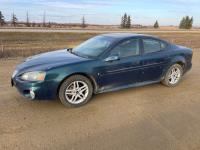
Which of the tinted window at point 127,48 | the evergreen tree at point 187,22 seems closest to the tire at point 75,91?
the tinted window at point 127,48

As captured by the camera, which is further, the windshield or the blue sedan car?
the windshield

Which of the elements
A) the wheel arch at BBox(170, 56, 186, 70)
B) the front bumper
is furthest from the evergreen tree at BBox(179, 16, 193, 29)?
the front bumper

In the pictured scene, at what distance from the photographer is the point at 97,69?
499 centimetres

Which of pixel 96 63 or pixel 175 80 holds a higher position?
pixel 96 63

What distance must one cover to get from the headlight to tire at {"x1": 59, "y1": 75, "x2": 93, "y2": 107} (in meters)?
0.43

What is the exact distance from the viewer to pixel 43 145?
3.44 meters

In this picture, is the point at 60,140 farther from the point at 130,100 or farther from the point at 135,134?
the point at 130,100

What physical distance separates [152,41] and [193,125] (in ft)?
8.28

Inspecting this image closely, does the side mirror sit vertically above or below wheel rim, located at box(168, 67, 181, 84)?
above

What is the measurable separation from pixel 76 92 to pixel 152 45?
7.79 ft

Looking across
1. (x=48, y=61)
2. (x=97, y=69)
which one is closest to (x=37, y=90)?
(x=48, y=61)

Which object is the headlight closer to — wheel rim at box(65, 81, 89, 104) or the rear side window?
wheel rim at box(65, 81, 89, 104)

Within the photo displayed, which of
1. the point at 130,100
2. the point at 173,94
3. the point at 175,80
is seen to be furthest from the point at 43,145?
the point at 175,80

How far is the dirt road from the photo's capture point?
3536 mm
